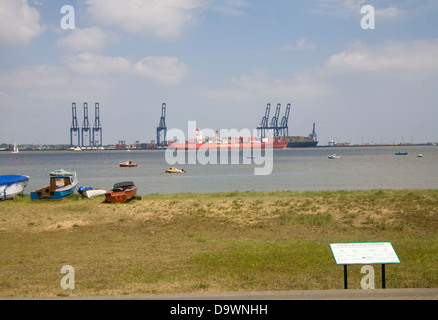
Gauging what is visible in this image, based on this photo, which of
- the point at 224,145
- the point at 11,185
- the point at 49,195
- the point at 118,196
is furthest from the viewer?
the point at 224,145

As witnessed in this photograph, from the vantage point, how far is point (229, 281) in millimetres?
8180

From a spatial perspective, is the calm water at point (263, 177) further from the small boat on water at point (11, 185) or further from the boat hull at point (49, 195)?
the boat hull at point (49, 195)

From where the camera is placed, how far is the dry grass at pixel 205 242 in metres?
8.16

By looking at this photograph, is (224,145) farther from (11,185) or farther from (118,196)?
(118,196)

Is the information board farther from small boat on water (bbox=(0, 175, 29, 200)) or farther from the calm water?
the calm water

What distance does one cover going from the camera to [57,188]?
24.2 metres

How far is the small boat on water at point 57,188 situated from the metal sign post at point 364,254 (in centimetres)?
1933

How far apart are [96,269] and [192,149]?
15948cm

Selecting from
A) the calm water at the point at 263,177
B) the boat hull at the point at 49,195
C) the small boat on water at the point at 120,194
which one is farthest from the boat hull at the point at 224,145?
the small boat on water at the point at 120,194

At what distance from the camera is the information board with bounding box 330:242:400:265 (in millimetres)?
5789

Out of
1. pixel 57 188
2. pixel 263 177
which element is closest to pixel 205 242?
pixel 57 188

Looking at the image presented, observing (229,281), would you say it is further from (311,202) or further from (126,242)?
(311,202)
